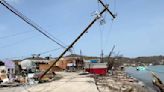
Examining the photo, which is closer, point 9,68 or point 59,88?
point 59,88

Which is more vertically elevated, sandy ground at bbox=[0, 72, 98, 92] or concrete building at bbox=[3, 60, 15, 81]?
concrete building at bbox=[3, 60, 15, 81]

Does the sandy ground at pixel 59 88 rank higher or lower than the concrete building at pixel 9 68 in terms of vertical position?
lower

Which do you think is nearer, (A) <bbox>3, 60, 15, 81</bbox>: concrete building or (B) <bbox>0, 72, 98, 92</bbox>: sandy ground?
(B) <bbox>0, 72, 98, 92</bbox>: sandy ground

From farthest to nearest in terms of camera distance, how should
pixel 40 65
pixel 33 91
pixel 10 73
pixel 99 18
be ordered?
pixel 40 65, pixel 10 73, pixel 99 18, pixel 33 91

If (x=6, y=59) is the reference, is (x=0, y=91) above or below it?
below

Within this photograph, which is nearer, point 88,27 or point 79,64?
point 88,27

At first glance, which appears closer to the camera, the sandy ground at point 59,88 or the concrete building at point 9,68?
the sandy ground at point 59,88

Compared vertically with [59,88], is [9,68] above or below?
above

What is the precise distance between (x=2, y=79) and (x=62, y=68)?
4178cm

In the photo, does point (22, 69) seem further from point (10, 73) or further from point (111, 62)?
point (111, 62)

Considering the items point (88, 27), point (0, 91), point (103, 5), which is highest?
point (103, 5)

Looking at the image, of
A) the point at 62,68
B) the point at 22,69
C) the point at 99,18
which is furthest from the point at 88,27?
the point at 62,68

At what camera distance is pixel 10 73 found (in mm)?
46312

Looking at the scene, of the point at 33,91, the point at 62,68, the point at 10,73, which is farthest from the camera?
the point at 62,68
